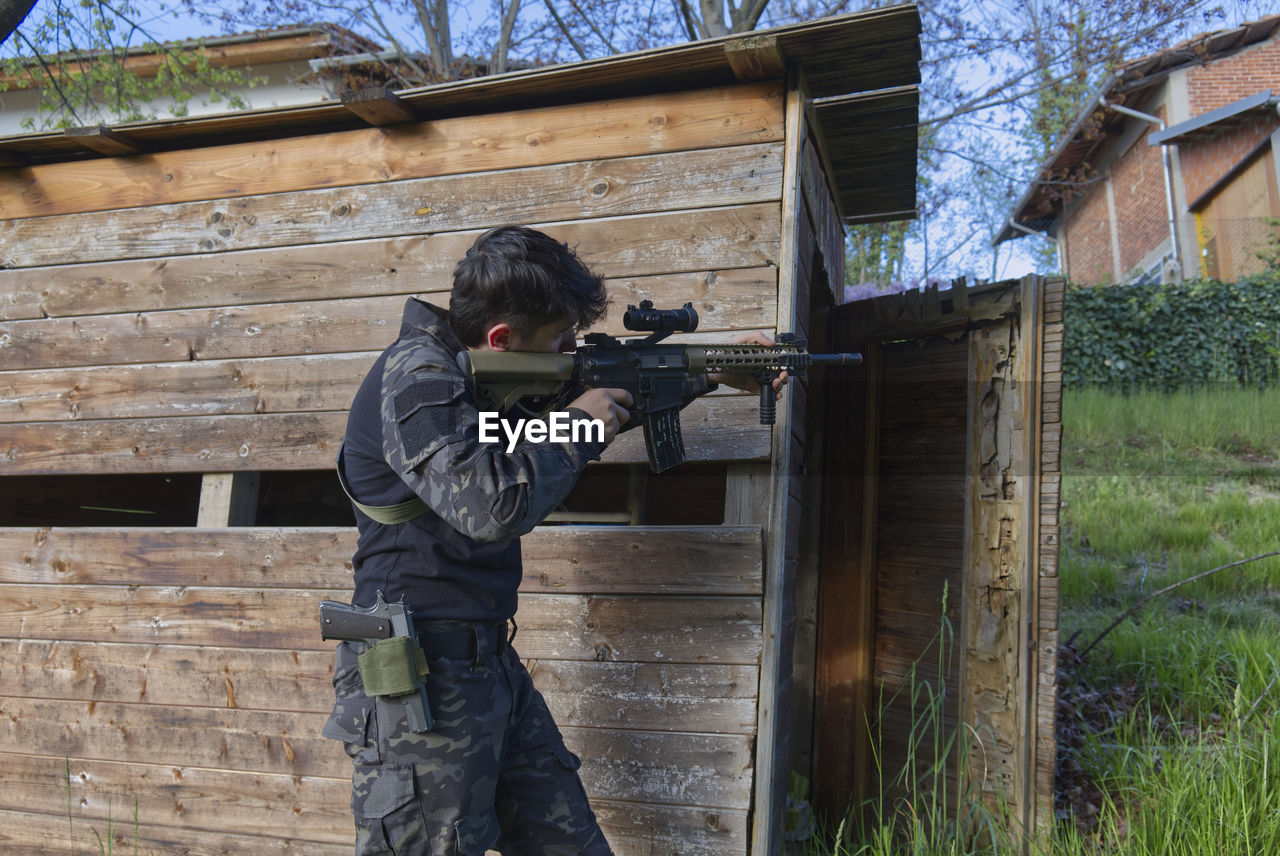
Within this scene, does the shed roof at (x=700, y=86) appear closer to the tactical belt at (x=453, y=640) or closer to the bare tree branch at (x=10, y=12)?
the bare tree branch at (x=10, y=12)

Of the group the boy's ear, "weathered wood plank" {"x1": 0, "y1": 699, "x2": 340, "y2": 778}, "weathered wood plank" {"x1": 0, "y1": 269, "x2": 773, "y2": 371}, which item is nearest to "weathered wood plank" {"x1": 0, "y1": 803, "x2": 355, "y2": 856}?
"weathered wood plank" {"x1": 0, "y1": 699, "x2": 340, "y2": 778}

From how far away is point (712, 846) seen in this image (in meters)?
2.74

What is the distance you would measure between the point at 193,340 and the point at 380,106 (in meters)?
1.29

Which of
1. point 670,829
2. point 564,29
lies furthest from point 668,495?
point 564,29

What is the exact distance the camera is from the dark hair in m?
2.12

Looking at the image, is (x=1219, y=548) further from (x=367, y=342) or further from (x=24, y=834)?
(x=24, y=834)

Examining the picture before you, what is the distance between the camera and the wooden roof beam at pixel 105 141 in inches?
137

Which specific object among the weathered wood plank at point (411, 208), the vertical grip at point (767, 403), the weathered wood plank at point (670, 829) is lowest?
the weathered wood plank at point (670, 829)

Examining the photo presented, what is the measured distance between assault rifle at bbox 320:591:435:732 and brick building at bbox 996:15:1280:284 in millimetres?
11742

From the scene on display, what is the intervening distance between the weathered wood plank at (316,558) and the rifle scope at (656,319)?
2.59ft

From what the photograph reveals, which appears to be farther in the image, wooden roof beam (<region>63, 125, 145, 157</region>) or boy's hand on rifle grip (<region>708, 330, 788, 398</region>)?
wooden roof beam (<region>63, 125, 145, 157</region>)

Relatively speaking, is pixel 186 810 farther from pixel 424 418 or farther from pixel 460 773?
pixel 424 418

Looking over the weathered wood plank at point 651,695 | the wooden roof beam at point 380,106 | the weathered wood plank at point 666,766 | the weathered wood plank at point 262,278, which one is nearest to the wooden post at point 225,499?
the weathered wood plank at point 262,278

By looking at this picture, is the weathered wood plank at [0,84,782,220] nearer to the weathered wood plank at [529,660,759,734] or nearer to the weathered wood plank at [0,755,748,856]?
the weathered wood plank at [529,660,759,734]
